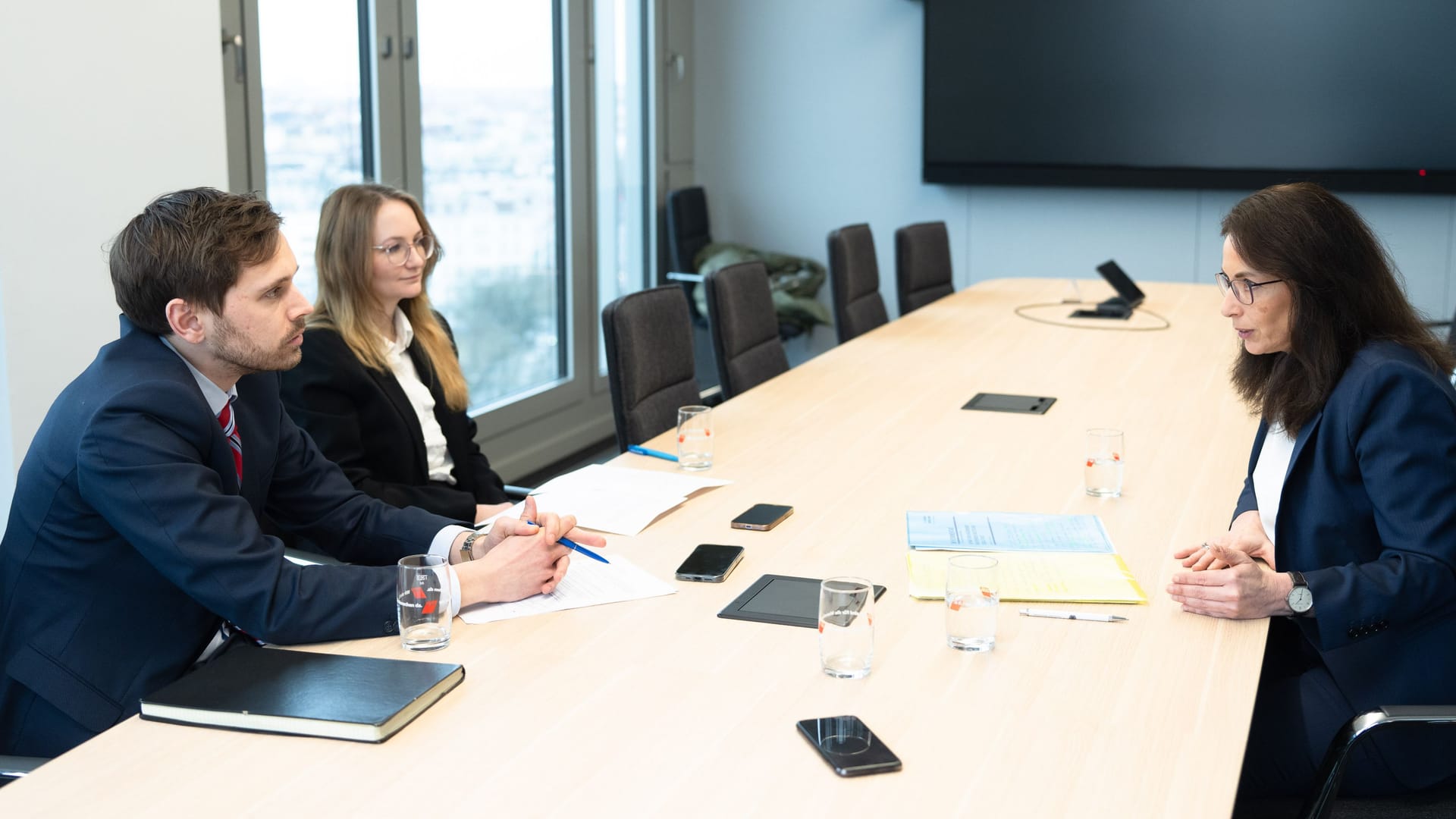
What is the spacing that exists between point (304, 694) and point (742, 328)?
249 centimetres

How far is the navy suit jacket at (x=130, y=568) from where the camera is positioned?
179 cm

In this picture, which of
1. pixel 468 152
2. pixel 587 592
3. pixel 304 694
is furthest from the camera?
pixel 468 152

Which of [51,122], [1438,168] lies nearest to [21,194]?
[51,122]

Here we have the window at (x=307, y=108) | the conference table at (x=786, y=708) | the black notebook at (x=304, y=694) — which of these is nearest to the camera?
the conference table at (x=786, y=708)

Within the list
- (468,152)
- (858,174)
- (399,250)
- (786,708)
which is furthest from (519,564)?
(858,174)

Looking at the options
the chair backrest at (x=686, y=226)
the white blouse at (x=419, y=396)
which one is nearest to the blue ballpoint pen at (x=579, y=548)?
the white blouse at (x=419, y=396)

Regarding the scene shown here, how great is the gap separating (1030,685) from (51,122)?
2677mm

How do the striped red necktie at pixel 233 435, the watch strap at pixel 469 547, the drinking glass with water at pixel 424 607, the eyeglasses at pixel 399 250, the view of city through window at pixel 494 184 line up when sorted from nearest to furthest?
the drinking glass with water at pixel 424 607, the striped red necktie at pixel 233 435, the watch strap at pixel 469 547, the eyeglasses at pixel 399 250, the view of city through window at pixel 494 184

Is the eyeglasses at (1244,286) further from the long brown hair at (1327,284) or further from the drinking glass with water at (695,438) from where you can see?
the drinking glass with water at (695,438)

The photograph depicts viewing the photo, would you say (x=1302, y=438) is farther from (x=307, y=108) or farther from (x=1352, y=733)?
(x=307, y=108)

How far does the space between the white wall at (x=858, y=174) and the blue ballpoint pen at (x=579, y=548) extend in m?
5.26

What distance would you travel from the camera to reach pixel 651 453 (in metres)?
2.90

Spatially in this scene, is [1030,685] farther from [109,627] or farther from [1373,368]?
[109,627]

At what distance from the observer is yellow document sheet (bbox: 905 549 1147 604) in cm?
200
